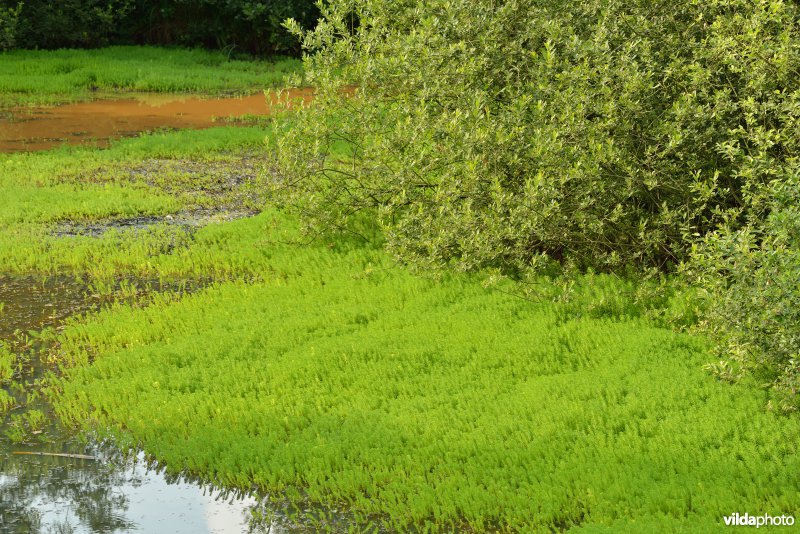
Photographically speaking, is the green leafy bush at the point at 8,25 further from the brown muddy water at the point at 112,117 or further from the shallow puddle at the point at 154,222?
the shallow puddle at the point at 154,222

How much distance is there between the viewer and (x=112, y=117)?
74.7ft

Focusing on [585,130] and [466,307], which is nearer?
[585,130]

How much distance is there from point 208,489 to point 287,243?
5.33 metres

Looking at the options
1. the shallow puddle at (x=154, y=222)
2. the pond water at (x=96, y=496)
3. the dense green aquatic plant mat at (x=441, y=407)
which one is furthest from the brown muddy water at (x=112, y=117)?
the pond water at (x=96, y=496)

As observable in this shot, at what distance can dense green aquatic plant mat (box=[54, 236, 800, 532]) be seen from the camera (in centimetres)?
609

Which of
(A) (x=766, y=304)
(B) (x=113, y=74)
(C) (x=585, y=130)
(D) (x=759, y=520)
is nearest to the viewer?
(D) (x=759, y=520)

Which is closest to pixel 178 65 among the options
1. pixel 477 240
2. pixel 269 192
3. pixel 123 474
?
pixel 269 192

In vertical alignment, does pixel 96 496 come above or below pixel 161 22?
below

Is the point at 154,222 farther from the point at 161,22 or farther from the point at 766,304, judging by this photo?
the point at 161,22

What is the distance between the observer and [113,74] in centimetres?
2748

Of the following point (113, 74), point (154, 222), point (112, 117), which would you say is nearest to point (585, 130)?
point (154, 222)

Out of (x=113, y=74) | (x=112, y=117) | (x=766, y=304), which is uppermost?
(x=766, y=304)

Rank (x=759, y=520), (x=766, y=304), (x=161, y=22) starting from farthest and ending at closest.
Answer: (x=161, y=22) → (x=766, y=304) → (x=759, y=520)

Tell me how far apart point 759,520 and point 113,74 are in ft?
81.3
